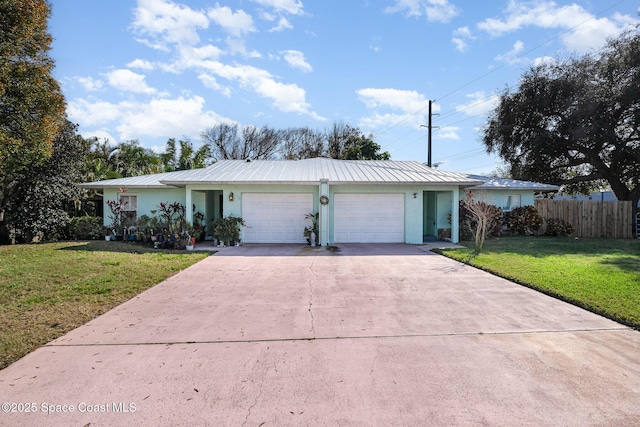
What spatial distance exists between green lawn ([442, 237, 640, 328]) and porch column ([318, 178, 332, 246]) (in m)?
4.24

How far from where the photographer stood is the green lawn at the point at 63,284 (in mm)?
4312

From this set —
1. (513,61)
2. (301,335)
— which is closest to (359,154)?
(513,61)

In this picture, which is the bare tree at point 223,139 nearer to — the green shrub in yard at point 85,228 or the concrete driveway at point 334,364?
the green shrub in yard at point 85,228

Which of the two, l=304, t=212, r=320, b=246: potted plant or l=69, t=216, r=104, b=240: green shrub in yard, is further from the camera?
l=69, t=216, r=104, b=240: green shrub in yard

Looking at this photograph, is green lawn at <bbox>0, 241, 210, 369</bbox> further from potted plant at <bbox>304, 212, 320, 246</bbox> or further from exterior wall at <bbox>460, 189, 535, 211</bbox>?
exterior wall at <bbox>460, 189, 535, 211</bbox>

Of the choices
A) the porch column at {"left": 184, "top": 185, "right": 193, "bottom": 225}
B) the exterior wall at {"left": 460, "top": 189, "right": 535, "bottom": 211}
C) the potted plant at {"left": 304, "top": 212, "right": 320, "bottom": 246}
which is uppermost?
the exterior wall at {"left": 460, "top": 189, "right": 535, "bottom": 211}

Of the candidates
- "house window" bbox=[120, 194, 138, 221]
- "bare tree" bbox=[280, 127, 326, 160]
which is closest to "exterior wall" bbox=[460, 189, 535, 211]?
"house window" bbox=[120, 194, 138, 221]

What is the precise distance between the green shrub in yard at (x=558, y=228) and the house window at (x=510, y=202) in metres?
1.68

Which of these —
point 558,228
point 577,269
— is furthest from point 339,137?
point 577,269

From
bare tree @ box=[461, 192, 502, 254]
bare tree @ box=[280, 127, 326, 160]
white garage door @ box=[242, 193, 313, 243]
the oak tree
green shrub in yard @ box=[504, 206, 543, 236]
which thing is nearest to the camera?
bare tree @ box=[461, 192, 502, 254]

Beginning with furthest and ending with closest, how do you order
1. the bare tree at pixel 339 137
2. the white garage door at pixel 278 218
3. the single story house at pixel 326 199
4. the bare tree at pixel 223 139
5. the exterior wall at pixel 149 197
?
the bare tree at pixel 223 139 → the bare tree at pixel 339 137 → the exterior wall at pixel 149 197 → the white garage door at pixel 278 218 → the single story house at pixel 326 199

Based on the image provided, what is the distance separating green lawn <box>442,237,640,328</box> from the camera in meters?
5.41

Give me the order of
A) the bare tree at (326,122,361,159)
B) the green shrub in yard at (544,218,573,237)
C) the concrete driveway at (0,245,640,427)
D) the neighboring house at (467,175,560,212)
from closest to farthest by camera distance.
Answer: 1. the concrete driveway at (0,245,640,427)
2. the neighboring house at (467,175,560,212)
3. the green shrub in yard at (544,218,573,237)
4. the bare tree at (326,122,361,159)

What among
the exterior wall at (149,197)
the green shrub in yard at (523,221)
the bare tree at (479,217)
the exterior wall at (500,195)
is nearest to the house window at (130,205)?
the exterior wall at (149,197)
